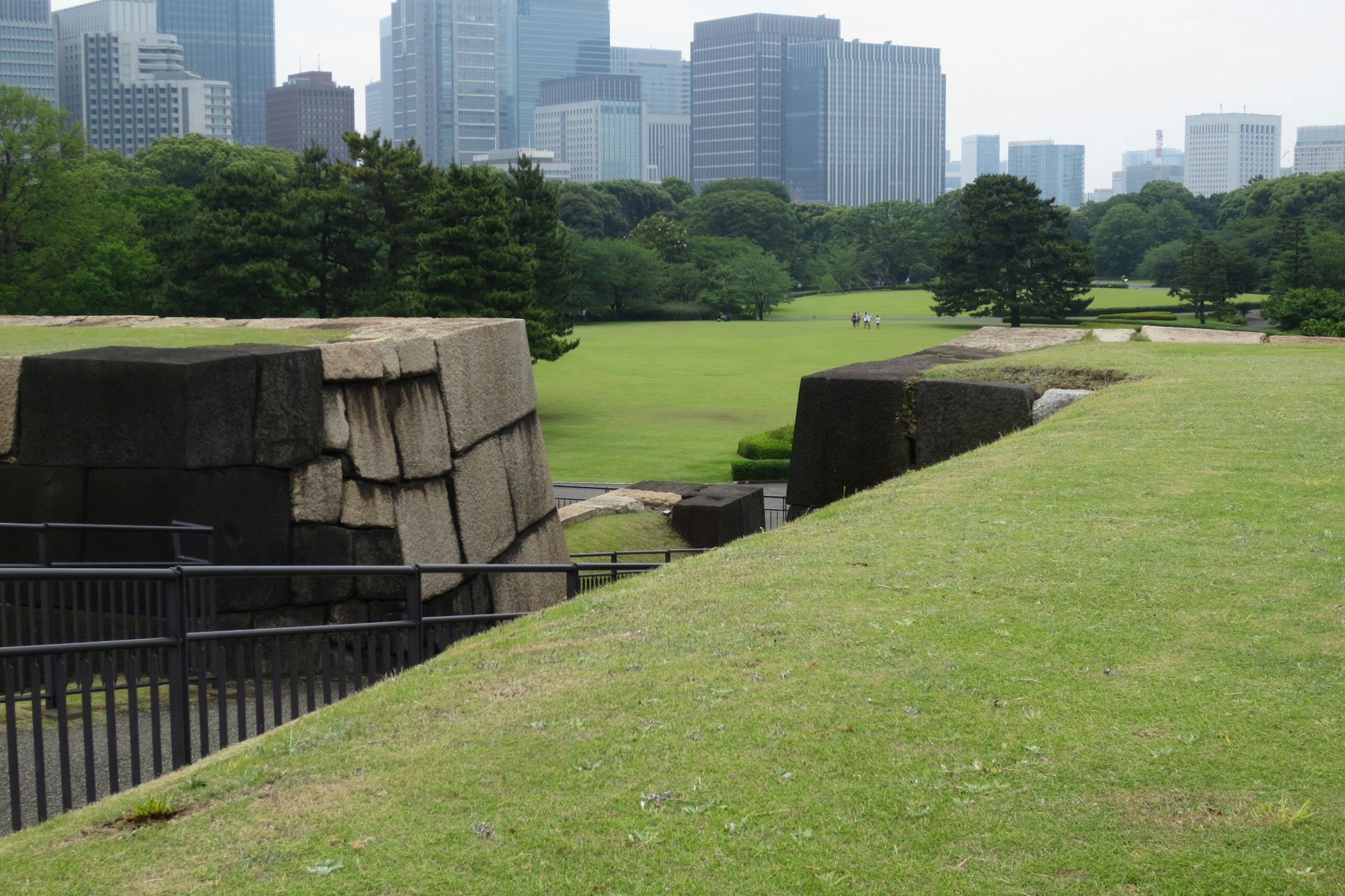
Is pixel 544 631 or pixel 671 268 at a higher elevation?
pixel 671 268

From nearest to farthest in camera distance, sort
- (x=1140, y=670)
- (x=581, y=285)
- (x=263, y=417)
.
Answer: (x=1140, y=670) → (x=263, y=417) → (x=581, y=285)

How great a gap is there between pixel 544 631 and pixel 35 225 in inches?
1462

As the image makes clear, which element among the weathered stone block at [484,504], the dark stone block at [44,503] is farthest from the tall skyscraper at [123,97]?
the dark stone block at [44,503]

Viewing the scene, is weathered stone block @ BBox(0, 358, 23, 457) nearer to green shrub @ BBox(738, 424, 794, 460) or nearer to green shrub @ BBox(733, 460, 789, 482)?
green shrub @ BBox(733, 460, 789, 482)

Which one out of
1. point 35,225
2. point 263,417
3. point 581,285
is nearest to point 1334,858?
point 263,417

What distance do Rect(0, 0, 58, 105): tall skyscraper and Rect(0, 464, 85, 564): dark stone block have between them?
18435cm

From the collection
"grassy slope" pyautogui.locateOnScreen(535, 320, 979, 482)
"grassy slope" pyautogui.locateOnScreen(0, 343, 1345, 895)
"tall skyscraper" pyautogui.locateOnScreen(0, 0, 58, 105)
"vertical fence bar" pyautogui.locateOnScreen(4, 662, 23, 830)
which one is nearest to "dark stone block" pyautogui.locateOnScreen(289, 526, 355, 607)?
"grassy slope" pyautogui.locateOnScreen(0, 343, 1345, 895)

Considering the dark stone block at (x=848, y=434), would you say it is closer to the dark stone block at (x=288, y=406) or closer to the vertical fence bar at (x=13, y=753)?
the dark stone block at (x=288, y=406)

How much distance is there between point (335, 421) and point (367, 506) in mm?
738

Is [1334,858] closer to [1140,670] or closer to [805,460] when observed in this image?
[1140,670]

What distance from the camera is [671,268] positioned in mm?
86062

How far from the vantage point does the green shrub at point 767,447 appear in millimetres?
28953

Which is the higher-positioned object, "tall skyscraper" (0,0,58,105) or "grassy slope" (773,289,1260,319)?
"tall skyscraper" (0,0,58,105)

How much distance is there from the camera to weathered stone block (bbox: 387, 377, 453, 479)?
1010cm
